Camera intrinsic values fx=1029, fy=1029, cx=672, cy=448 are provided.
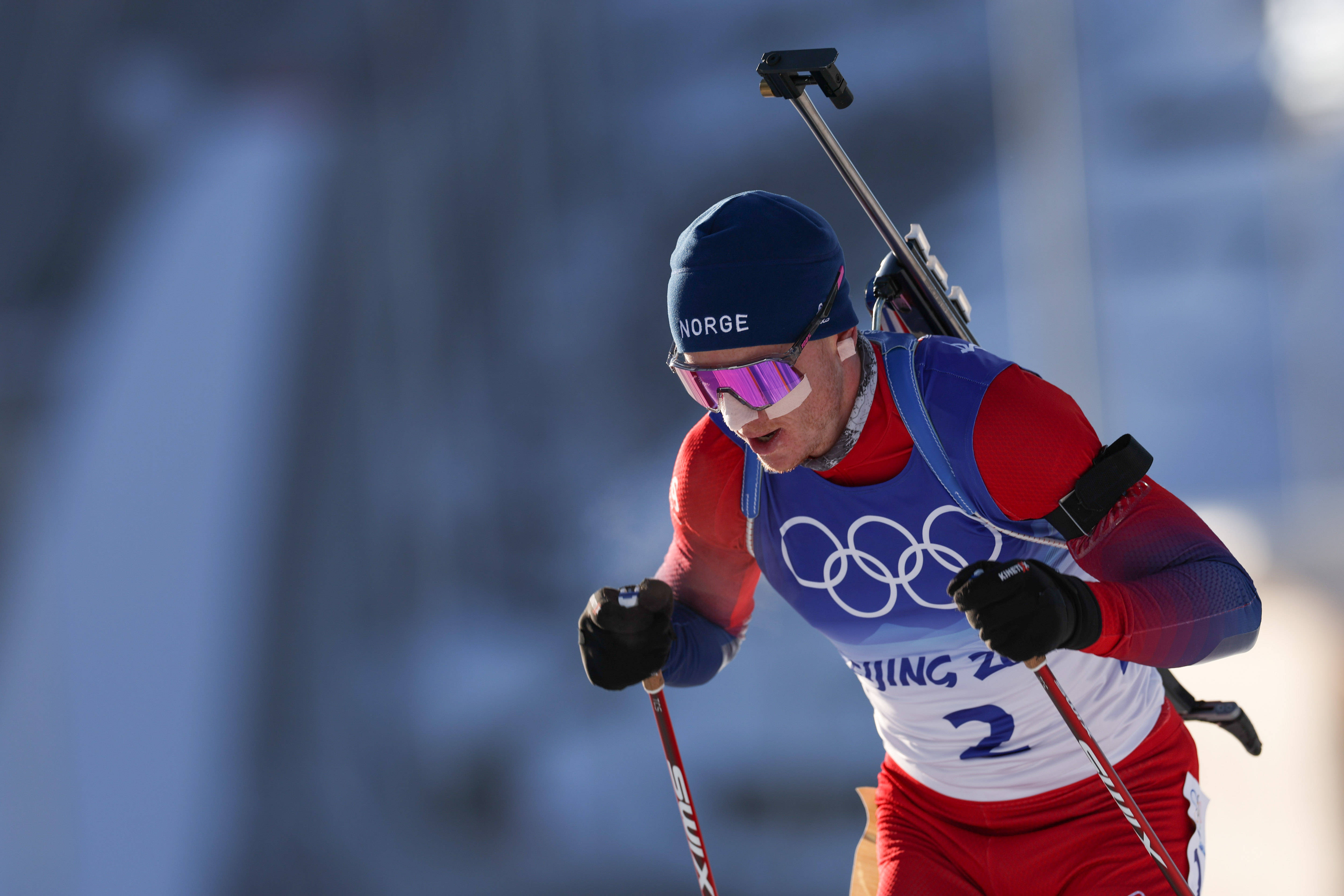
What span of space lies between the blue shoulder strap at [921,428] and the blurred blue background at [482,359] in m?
2.47

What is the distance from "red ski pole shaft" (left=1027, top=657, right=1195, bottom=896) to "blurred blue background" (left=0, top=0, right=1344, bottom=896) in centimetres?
Answer: 239

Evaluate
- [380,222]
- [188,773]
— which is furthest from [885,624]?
[380,222]

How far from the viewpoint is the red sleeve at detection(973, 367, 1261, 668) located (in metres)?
1.27

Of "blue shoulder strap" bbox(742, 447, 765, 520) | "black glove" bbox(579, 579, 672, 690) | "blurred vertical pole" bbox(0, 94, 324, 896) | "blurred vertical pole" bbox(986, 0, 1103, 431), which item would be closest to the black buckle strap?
"blue shoulder strap" bbox(742, 447, 765, 520)

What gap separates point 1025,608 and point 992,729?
46cm

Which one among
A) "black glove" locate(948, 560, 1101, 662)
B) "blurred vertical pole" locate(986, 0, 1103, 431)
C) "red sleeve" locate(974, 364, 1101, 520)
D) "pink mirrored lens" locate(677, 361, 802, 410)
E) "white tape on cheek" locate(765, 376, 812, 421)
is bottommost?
"black glove" locate(948, 560, 1101, 662)

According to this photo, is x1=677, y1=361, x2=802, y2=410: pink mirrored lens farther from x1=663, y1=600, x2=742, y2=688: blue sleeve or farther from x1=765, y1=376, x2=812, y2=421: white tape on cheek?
x1=663, y1=600, x2=742, y2=688: blue sleeve

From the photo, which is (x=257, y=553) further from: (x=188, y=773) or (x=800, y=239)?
(x=800, y=239)

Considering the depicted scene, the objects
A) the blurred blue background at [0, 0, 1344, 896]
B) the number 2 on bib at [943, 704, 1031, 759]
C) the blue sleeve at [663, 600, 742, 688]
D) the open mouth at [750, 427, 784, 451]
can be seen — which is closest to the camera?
the open mouth at [750, 427, 784, 451]

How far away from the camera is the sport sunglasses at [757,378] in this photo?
1.40m

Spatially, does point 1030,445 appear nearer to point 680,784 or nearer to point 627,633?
point 627,633

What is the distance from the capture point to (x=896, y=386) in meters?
1.48

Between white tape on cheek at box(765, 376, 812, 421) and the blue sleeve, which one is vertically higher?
white tape on cheek at box(765, 376, 812, 421)

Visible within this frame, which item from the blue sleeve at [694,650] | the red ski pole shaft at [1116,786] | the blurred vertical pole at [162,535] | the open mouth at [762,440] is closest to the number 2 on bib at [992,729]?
the red ski pole shaft at [1116,786]
